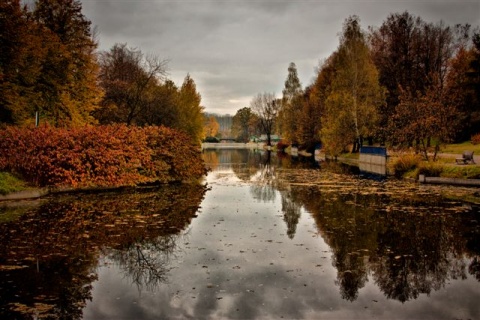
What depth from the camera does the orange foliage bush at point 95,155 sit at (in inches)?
784

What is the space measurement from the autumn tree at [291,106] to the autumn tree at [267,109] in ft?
64.3

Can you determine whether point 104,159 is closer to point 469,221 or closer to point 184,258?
point 184,258

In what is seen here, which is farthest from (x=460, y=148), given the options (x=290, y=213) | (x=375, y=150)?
(x=290, y=213)

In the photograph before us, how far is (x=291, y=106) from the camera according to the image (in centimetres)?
8438

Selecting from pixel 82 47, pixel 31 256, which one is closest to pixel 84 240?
pixel 31 256

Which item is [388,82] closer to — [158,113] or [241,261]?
[158,113]

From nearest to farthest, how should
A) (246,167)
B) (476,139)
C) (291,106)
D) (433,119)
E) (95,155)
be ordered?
1. (95,155)
2. (433,119)
3. (246,167)
4. (476,139)
5. (291,106)

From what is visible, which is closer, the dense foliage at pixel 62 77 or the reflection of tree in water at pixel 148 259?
the reflection of tree in water at pixel 148 259

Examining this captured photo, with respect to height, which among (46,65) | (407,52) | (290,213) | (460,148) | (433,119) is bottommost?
(290,213)

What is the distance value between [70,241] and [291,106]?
76.3 m

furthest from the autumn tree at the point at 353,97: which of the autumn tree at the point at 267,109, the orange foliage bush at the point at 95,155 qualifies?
the autumn tree at the point at 267,109

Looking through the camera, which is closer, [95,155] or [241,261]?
[241,261]

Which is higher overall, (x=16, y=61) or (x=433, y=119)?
(x=16, y=61)

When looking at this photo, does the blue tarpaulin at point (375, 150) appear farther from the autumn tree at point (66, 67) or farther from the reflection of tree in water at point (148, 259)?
the reflection of tree in water at point (148, 259)
